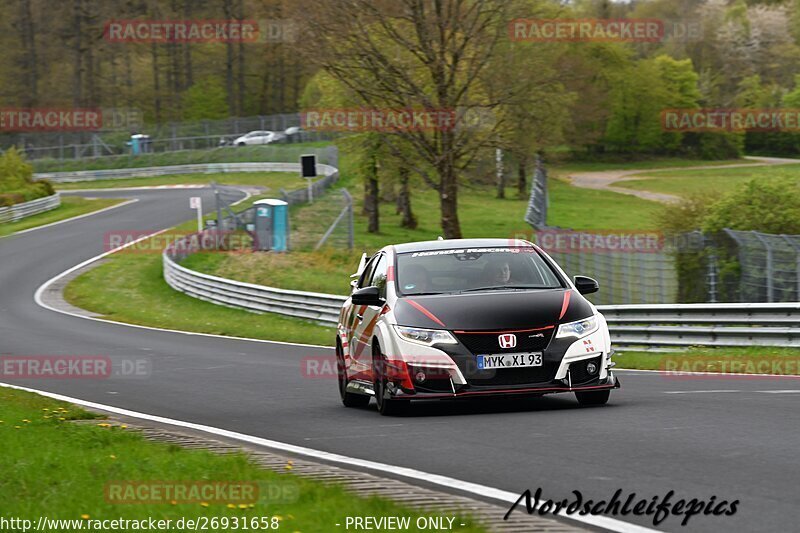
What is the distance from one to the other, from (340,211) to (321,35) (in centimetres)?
1478

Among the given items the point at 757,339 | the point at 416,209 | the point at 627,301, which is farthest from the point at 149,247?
the point at 757,339

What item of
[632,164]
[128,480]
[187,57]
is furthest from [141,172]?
[128,480]

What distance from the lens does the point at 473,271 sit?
1152 cm

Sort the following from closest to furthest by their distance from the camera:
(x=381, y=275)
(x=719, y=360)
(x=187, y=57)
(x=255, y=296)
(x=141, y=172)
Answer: (x=381, y=275) → (x=719, y=360) → (x=255, y=296) → (x=141, y=172) → (x=187, y=57)

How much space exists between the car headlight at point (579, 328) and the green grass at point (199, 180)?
215ft

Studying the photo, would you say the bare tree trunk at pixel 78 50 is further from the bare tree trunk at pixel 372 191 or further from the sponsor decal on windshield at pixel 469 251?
the sponsor decal on windshield at pixel 469 251

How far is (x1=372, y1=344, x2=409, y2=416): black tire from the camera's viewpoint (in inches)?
424

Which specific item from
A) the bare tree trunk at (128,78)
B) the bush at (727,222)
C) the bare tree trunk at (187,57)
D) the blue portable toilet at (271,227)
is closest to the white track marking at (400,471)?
the bush at (727,222)

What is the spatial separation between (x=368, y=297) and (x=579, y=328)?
6.55 feet

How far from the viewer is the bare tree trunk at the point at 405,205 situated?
53312 millimetres

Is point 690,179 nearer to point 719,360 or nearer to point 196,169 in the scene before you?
point 196,169

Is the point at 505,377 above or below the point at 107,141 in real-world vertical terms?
above

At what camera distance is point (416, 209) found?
6888 centimetres

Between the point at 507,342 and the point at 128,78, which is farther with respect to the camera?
the point at 128,78
